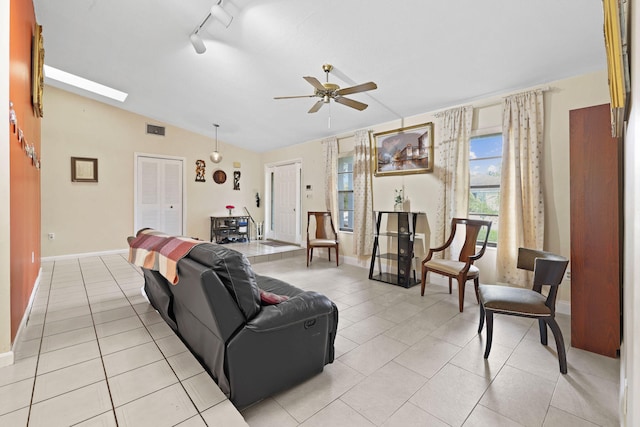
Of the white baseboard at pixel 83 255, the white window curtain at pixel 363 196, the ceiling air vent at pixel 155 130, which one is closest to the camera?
the white window curtain at pixel 363 196

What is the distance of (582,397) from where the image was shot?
1745 mm

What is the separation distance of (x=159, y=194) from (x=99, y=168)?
1.15m

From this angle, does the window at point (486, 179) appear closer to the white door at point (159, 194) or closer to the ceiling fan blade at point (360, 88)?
the ceiling fan blade at point (360, 88)

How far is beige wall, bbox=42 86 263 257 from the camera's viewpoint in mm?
5070

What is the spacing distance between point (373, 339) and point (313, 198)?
401cm

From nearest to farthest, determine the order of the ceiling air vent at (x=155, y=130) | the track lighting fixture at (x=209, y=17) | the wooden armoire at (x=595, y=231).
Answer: the wooden armoire at (x=595, y=231)
the track lighting fixture at (x=209, y=17)
the ceiling air vent at (x=155, y=130)

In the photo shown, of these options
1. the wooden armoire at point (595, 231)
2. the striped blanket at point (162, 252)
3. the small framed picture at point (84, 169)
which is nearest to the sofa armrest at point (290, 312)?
the striped blanket at point (162, 252)

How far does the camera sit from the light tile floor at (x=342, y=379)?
57.9 inches

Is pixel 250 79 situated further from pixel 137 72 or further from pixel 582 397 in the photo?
pixel 582 397

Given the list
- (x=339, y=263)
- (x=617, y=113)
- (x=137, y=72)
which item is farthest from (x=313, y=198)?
(x=617, y=113)

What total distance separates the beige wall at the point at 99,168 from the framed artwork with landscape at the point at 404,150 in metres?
3.72

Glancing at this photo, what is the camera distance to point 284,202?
7.07 metres

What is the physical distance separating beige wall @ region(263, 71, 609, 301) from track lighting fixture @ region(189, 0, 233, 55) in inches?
112

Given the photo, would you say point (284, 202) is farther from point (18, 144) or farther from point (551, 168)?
point (551, 168)
